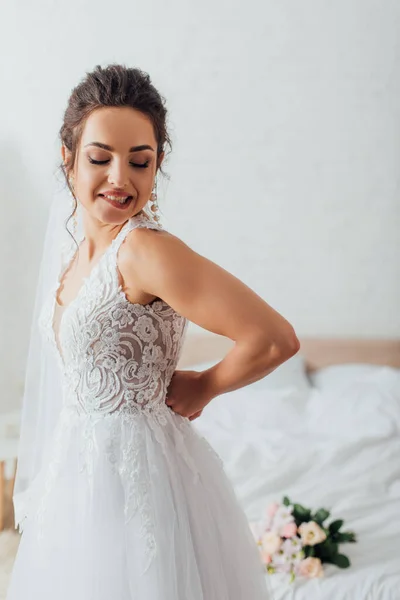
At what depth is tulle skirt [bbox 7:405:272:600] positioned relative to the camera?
3.63 feet

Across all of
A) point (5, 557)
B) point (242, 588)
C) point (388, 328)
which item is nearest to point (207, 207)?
point (388, 328)

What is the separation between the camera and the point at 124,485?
1137 millimetres

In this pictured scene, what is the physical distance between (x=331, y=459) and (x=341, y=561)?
719 millimetres

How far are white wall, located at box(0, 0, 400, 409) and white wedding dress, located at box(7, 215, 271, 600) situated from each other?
2.44 meters

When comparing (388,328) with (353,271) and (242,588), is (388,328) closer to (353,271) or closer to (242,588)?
(353,271)

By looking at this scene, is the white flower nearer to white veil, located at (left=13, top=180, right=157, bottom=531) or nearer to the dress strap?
white veil, located at (left=13, top=180, right=157, bottom=531)

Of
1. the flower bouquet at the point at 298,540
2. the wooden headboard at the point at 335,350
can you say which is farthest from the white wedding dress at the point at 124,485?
the wooden headboard at the point at 335,350

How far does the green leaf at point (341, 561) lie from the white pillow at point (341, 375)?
1294 millimetres

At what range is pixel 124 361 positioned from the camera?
1.16 m

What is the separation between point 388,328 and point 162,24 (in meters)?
1.84

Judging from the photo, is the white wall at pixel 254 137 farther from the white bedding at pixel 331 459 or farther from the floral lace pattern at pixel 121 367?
the floral lace pattern at pixel 121 367

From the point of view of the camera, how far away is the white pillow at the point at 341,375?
339 centimetres

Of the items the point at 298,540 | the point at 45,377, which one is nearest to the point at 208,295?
the point at 45,377

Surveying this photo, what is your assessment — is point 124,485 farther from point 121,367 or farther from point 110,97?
point 110,97
